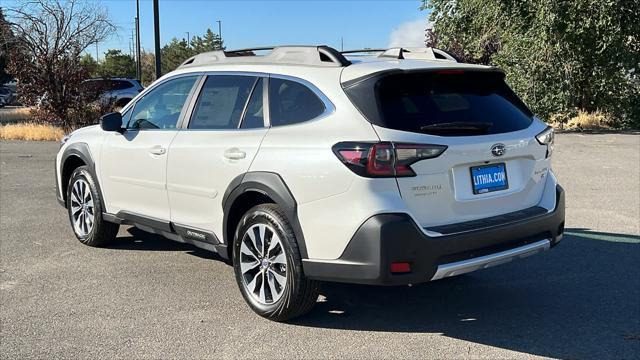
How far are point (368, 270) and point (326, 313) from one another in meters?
0.98

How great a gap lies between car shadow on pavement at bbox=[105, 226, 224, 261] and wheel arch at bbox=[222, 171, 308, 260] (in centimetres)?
147

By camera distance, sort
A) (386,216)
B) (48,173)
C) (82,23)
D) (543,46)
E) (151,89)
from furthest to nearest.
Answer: (82,23) → (543,46) → (48,173) → (151,89) → (386,216)

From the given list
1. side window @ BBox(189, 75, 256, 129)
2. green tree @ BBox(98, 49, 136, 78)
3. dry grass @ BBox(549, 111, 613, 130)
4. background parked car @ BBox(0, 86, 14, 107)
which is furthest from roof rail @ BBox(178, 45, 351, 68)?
green tree @ BBox(98, 49, 136, 78)

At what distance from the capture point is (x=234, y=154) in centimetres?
445

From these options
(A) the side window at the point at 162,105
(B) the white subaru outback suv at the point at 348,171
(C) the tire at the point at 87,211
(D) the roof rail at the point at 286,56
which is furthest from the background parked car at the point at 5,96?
(B) the white subaru outback suv at the point at 348,171

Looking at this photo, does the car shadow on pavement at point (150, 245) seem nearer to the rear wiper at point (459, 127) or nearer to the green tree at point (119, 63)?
the rear wiper at point (459, 127)

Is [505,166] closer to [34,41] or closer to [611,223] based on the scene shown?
[611,223]

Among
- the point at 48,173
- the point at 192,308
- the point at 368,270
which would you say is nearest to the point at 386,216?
the point at 368,270

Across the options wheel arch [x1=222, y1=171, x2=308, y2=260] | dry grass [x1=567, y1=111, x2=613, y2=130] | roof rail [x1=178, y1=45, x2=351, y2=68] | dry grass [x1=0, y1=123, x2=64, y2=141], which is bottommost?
dry grass [x1=0, y1=123, x2=64, y2=141]

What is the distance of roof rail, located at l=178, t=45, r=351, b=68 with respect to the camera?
419 cm

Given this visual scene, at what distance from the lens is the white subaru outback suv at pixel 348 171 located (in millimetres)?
3646

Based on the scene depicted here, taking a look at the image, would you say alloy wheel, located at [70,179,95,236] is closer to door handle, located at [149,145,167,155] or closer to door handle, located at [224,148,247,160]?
door handle, located at [149,145,167,155]

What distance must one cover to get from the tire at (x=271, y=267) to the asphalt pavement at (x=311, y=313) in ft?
0.49

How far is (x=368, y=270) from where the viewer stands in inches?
144
